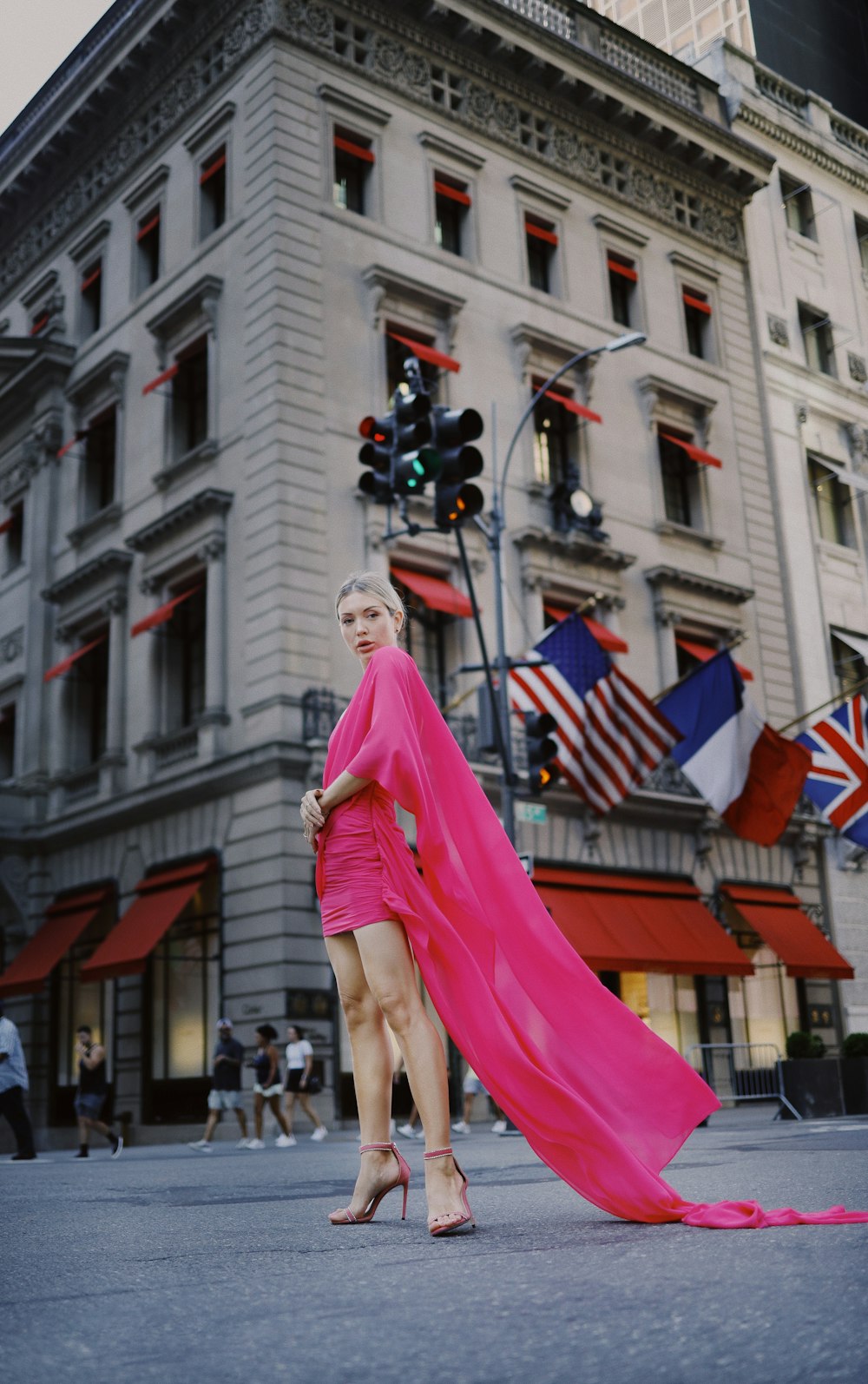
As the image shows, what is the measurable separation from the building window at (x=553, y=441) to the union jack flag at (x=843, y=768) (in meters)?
7.70

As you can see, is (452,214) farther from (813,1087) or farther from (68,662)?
(813,1087)

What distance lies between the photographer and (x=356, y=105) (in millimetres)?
25828

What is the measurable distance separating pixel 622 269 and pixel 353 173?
699cm

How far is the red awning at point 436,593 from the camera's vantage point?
23422 mm

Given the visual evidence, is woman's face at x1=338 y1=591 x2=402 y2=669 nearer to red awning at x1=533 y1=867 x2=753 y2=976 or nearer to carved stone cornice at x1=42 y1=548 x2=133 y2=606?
red awning at x1=533 y1=867 x2=753 y2=976

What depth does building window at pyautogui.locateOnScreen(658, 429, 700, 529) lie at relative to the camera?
30531mm

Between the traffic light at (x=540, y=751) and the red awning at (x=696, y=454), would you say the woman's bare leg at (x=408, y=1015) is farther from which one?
the red awning at (x=696, y=454)

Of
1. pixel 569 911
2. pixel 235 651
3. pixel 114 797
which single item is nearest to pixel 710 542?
pixel 569 911

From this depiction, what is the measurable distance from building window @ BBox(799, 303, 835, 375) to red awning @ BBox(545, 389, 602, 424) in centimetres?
999

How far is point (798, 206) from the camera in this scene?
3609 cm

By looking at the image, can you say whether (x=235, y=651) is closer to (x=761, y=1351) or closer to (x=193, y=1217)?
(x=193, y=1217)

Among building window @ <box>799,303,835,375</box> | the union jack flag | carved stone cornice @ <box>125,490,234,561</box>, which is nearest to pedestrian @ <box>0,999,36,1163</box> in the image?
carved stone cornice @ <box>125,490,234,561</box>

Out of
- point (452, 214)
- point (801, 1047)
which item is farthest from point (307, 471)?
point (801, 1047)

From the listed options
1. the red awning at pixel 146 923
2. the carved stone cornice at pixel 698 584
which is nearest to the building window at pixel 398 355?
the carved stone cornice at pixel 698 584
